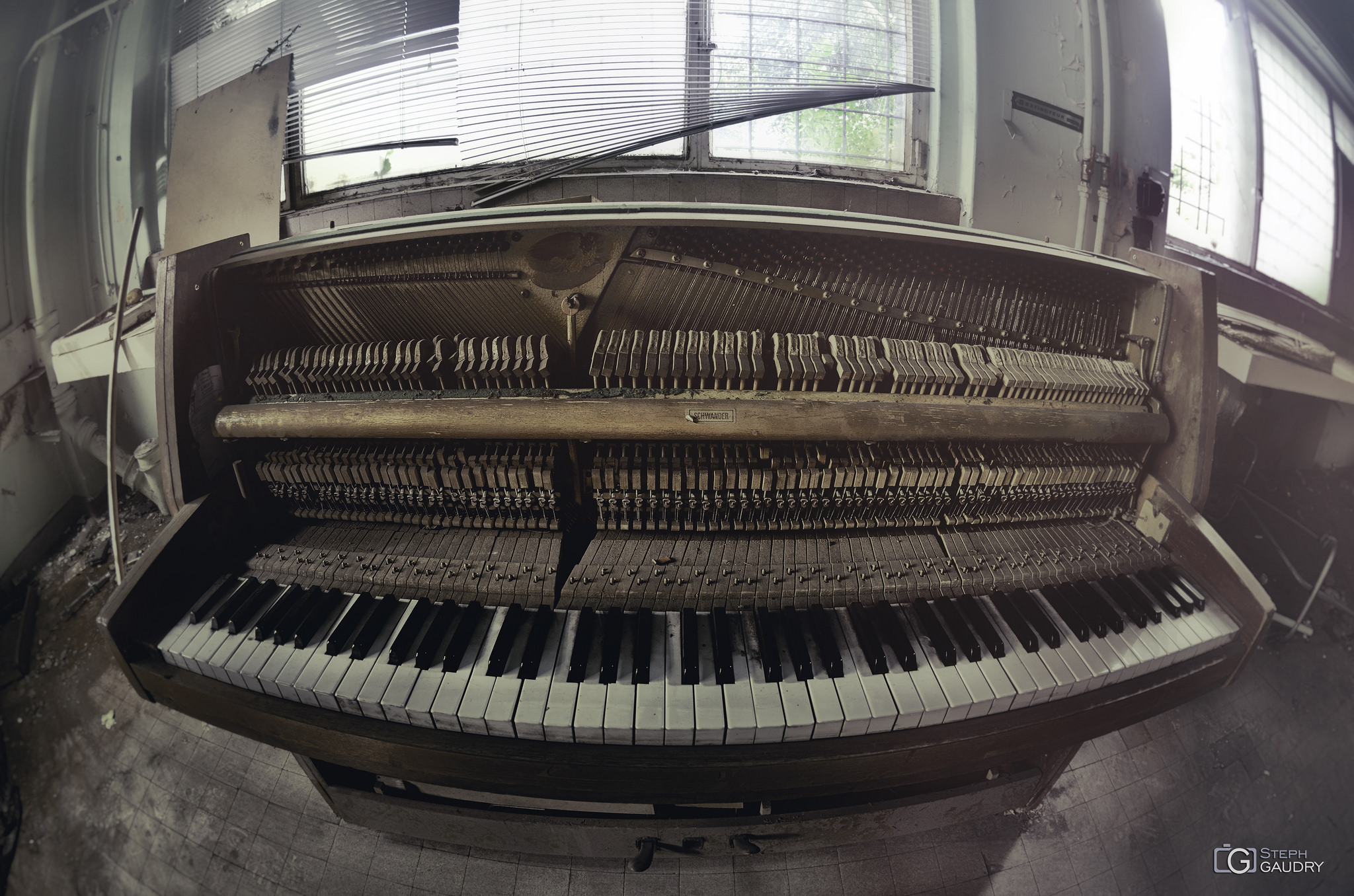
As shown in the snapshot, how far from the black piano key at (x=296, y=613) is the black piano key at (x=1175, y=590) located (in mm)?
3080

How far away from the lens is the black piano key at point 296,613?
1476 millimetres

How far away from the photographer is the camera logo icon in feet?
6.89

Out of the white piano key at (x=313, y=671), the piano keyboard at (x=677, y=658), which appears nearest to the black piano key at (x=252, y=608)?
the piano keyboard at (x=677, y=658)

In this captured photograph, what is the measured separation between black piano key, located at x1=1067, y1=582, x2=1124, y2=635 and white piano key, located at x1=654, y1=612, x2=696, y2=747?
1.45 meters

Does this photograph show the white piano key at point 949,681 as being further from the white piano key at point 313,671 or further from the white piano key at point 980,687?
the white piano key at point 313,671

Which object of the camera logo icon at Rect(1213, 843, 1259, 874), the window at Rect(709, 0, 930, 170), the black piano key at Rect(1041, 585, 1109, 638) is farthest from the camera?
the window at Rect(709, 0, 930, 170)

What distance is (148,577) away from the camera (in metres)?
1.52

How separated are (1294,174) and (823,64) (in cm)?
460

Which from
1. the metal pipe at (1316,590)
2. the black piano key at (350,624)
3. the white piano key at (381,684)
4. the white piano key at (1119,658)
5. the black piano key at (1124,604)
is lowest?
the metal pipe at (1316,590)

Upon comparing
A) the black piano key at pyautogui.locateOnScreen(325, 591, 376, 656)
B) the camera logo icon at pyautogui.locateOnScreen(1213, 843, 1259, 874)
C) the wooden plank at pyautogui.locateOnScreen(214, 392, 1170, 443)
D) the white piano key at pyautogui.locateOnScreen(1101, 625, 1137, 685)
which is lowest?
the camera logo icon at pyautogui.locateOnScreen(1213, 843, 1259, 874)

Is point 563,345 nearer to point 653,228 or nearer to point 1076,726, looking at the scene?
point 653,228

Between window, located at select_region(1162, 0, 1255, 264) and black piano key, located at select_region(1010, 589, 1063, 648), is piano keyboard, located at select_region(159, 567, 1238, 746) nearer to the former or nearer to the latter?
black piano key, located at select_region(1010, 589, 1063, 648)

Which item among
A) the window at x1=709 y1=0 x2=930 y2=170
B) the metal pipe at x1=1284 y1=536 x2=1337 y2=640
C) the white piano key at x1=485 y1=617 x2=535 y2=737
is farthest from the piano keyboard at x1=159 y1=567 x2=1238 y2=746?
the window at x1=709 y1=0 x2=930 y2=170

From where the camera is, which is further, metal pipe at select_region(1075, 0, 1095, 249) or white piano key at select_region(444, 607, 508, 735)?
metal pipe at select_region(1075, 0, 1095, 249)
